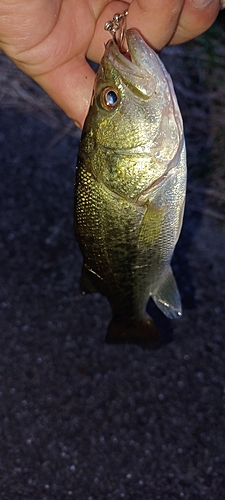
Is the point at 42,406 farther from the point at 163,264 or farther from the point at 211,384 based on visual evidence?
the point at 163,264

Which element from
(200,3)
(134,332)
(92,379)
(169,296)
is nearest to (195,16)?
(200,3)

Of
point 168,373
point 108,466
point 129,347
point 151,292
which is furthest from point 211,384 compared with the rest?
point 151,292

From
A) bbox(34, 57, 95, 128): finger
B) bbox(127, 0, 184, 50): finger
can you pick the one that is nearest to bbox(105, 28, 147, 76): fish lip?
bbox(127, 0, 184, 50): finger

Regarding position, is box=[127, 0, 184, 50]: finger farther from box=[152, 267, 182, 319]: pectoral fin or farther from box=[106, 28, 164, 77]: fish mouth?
box=[152, 267, 182, 319]: pectoral fin

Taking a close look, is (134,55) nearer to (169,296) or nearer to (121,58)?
(121,58)

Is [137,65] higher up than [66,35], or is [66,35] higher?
[137,65]

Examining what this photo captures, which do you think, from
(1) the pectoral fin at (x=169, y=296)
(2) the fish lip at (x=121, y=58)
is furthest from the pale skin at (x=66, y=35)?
(1) the pectoral fin at (x=169, y=296)
